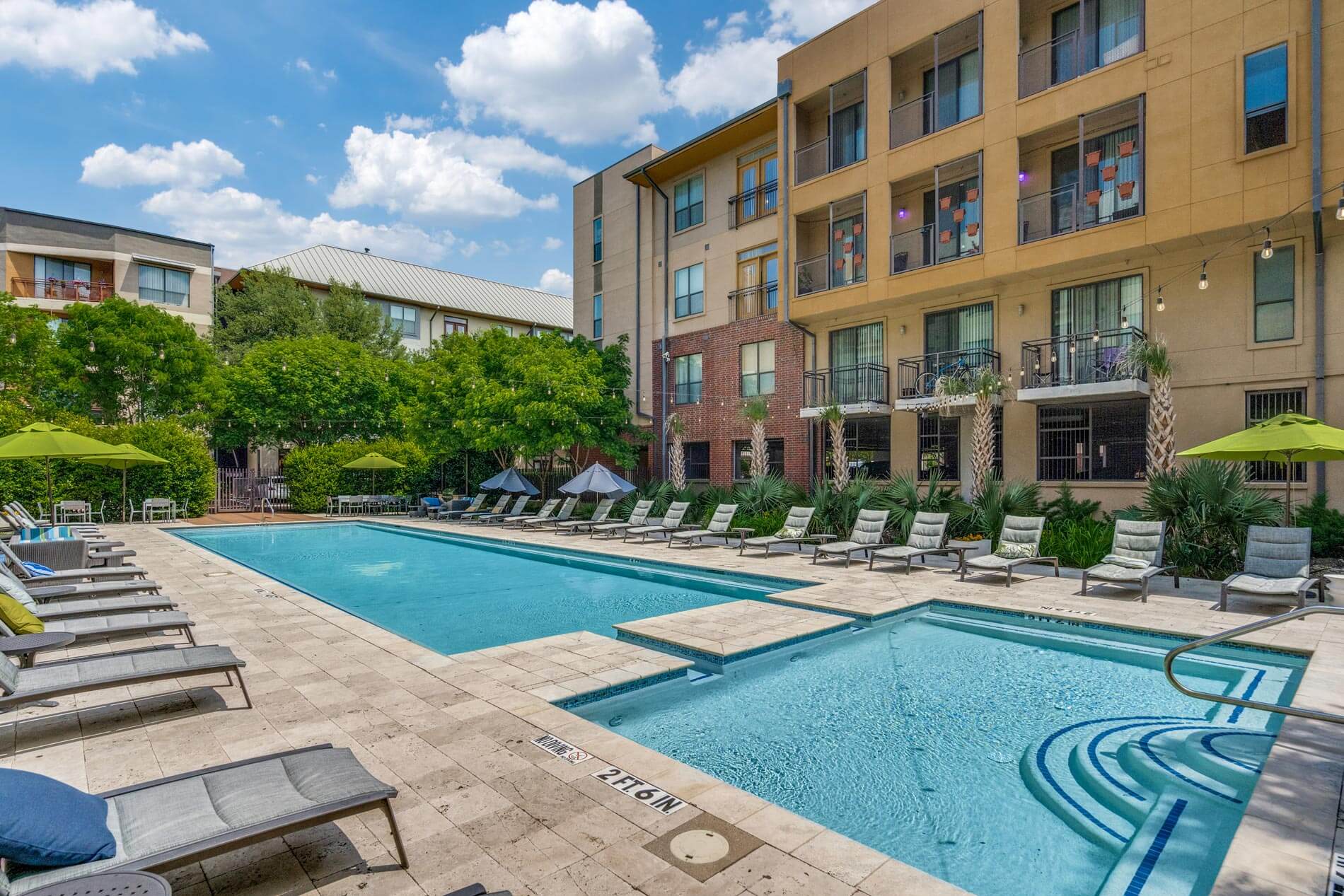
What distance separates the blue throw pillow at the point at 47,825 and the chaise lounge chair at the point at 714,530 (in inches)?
498

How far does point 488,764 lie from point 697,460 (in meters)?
18.0

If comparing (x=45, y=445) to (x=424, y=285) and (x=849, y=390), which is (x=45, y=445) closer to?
(x=849, y=390)

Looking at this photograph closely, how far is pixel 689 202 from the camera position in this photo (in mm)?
22547

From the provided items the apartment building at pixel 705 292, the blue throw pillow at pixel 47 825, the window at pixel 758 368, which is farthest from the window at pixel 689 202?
the blue throw pillow at pixel 47 825

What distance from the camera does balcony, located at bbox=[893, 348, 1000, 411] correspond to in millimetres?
14984

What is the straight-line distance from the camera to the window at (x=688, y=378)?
2188 centimetres

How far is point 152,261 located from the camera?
3169 cm

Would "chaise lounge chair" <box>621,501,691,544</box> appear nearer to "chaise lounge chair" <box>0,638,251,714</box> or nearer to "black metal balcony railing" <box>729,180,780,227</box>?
"black metal balcony railing" <box>729,180,780,227</box>

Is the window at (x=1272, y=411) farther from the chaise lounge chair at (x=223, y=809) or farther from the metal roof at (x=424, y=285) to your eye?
the metal roof at (x=424, y=285)

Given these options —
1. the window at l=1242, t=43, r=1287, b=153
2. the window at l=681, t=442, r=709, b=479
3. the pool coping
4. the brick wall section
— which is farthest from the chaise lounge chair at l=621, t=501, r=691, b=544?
the window at l=1242, t=43, r=1287, b=153

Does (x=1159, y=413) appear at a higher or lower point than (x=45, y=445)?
higher

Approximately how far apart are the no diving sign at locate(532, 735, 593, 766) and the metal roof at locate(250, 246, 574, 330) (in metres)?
37.2

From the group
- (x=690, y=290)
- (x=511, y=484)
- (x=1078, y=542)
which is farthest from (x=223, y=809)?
(x=690, y=290)

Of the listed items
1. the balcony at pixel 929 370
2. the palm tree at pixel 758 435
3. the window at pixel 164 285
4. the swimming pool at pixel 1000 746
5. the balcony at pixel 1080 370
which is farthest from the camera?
the window at pixel 164 285
